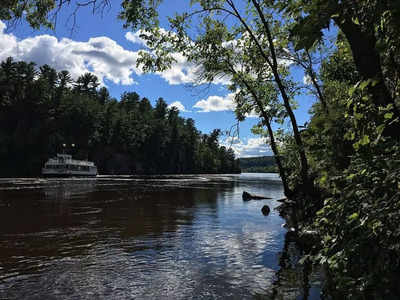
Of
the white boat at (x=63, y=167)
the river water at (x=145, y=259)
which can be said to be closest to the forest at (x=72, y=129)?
the white boat at (x=63, y=167)

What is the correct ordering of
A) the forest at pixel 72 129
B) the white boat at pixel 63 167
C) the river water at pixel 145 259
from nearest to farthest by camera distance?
the river water at pixel 145 259 → the white boat at pixel 63 167 → the forest at pixel 72 129

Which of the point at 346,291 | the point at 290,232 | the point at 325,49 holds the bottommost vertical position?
the point at 290,232

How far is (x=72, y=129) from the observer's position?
330ft

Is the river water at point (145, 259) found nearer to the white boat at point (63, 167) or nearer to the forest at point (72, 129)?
the white boat at point (63, 167)

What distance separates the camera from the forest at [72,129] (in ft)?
297

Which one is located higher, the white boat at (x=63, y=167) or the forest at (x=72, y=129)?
the forest at (x=72, y=129)

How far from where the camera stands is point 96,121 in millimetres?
104188

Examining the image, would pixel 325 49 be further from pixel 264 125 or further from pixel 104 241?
pixel 104 241

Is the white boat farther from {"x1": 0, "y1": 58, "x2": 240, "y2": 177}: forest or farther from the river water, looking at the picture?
the river water

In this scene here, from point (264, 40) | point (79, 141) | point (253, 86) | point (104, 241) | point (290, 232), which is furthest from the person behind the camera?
point (79, 141)

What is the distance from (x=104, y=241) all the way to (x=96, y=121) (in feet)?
317

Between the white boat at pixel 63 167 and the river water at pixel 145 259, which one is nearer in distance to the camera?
the river water at pixel 145 259

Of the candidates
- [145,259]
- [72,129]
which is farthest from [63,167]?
[145,259]

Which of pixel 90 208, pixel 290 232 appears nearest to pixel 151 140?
pixel 90 208
